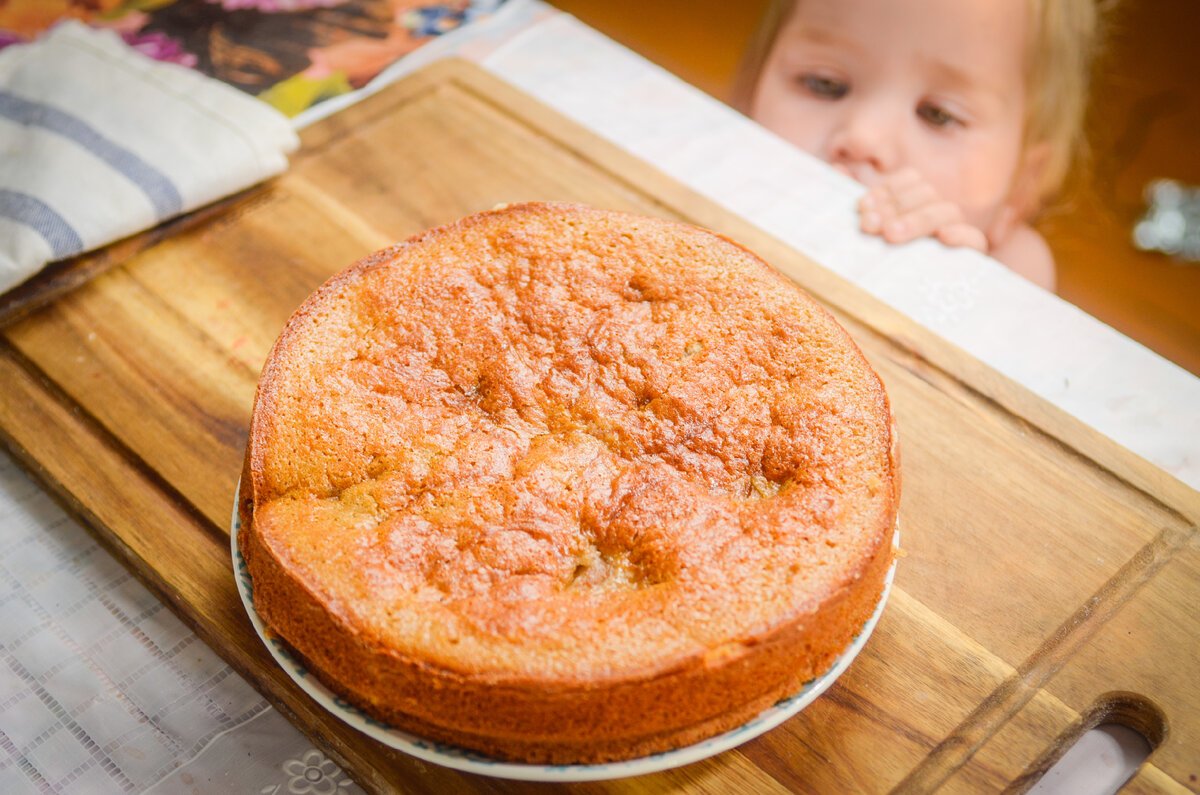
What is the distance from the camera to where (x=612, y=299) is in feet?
6.19

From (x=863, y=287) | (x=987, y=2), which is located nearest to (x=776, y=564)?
(x=863, y=287)

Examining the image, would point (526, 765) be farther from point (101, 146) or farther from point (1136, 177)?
point (1136, 177)

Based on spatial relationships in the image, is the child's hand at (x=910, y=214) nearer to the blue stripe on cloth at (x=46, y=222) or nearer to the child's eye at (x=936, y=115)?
the child's eye at (x=936, y=115)

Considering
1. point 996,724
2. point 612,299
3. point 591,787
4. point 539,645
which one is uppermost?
point 612,299

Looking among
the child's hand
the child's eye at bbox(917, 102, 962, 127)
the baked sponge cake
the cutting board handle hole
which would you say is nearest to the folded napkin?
the baked sponge cake

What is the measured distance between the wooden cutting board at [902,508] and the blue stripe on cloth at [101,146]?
0.09m

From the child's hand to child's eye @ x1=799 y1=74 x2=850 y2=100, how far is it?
509 millimetres

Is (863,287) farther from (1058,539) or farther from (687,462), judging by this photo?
(687,462)

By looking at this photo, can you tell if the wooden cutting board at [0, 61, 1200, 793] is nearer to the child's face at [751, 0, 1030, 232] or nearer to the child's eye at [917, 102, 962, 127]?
the child's face at [751, 0, 1030, 232]

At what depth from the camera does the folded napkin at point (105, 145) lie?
225cm

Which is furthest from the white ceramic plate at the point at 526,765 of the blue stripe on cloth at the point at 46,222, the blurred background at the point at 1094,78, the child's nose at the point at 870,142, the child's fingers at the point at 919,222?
the blurred background at the point at 1094,78

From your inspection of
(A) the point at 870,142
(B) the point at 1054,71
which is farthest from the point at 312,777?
(B) the point at 1054,71

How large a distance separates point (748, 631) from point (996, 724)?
0.50 meters

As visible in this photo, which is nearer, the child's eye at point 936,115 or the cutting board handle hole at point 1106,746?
the cutting board handle hole at point 1106,746
